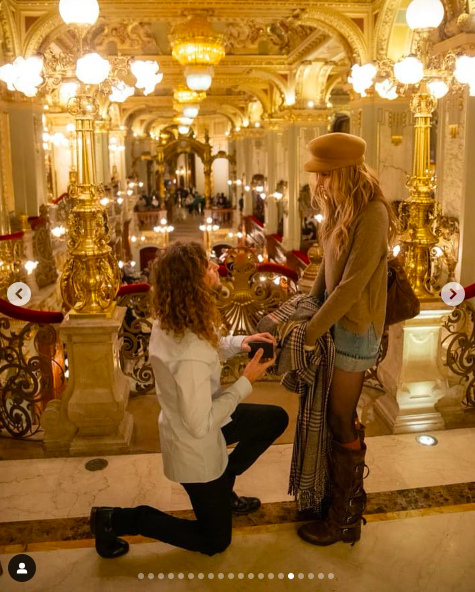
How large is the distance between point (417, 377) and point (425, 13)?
97.4 inches

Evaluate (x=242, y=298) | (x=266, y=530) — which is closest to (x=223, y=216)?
(x=242, y=298)

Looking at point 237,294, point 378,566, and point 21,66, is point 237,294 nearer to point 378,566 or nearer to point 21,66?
point 21,66

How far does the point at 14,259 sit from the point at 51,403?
20.2 ft

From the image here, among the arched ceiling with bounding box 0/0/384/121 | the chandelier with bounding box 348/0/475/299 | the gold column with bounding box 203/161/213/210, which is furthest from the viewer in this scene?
the gold column with bounding box 203/161/213/210

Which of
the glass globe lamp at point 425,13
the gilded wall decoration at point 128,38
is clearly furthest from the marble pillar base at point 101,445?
the gilded wall decoration at point 128,38

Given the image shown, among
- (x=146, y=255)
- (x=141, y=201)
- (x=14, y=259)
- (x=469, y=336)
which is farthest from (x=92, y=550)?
(x=141, y=201)

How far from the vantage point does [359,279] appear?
262cm

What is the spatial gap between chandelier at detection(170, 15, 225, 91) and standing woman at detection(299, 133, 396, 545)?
6.15 m

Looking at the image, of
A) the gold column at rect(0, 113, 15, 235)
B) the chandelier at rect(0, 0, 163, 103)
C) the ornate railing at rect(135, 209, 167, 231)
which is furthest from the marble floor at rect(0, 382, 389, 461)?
the ornate railing at rect(135, 209, 167, 231)

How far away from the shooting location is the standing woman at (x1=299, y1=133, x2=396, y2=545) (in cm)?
264

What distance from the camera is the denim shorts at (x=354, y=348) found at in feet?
9.23

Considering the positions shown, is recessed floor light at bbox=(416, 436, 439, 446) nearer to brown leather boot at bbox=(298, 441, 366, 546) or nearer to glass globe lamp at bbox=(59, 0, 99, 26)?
brown leather boot at bbox=(298, 441, 366, 546)

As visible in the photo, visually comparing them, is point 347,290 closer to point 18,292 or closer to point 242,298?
point 242,298

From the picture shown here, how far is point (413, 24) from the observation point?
13.7 ft
